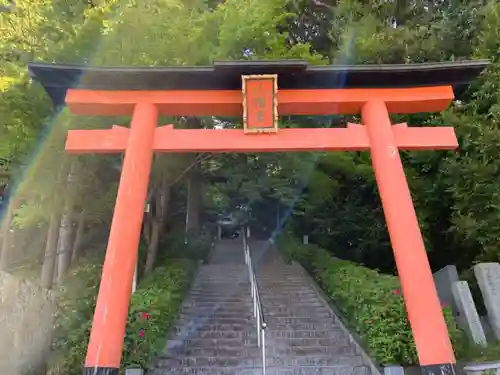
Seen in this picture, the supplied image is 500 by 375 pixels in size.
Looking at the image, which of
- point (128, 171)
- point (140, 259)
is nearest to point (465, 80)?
point (128, 171)

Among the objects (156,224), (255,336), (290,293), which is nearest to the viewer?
(255,336)

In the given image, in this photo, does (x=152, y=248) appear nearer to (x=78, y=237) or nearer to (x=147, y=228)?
(x=147, y=228)

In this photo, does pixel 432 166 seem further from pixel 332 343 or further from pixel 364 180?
pixel 332 343

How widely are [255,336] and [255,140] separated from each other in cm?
357

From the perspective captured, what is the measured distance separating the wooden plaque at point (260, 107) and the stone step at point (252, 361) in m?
3.69

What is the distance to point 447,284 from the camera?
9.77m

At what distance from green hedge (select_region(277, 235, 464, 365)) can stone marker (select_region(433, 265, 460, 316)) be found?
132 cm

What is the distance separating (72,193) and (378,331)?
671 cm

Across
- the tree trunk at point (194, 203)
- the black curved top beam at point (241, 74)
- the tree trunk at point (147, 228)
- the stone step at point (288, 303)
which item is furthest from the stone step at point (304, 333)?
the tree trunk at point (194, 203)

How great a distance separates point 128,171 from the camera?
6836 mm

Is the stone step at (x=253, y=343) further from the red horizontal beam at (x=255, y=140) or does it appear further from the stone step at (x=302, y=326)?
the red horizontal beam at (x=255, y=140)

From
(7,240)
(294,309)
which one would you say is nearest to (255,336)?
(294,309)

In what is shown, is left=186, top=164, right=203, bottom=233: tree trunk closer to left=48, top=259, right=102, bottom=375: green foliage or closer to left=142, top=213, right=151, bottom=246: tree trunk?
left=142, top=213, right=151, bottom=246: tree trunk

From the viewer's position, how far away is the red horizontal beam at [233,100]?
7.35 metres
